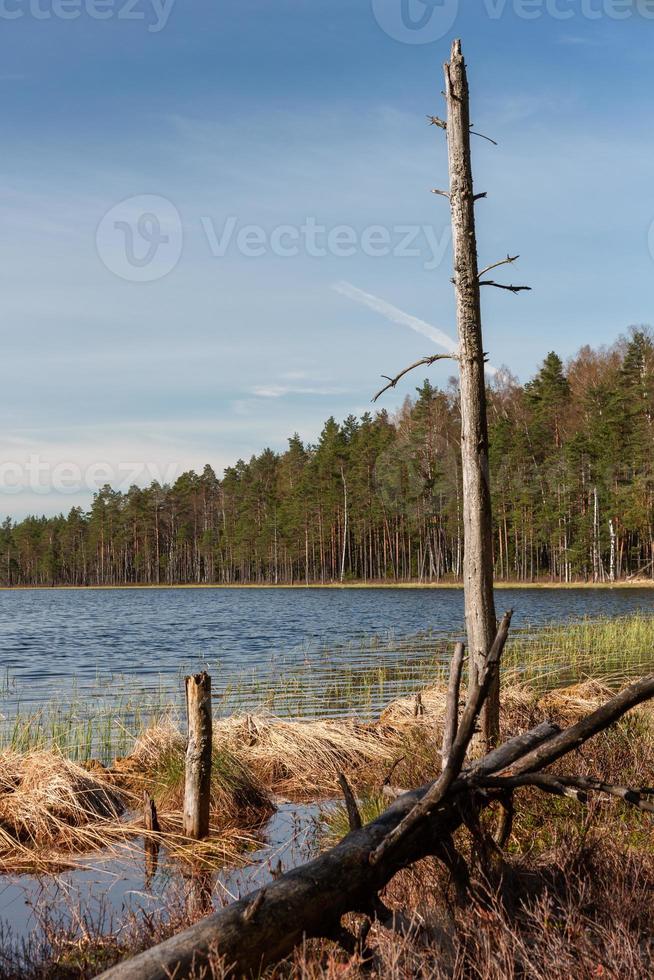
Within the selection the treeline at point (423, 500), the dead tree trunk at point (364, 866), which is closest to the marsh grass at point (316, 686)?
the dead tree trunk at point (364, 866)

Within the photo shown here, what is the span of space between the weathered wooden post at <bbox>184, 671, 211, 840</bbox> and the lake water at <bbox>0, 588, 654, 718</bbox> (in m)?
6.34

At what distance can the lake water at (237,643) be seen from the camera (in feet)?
59.4

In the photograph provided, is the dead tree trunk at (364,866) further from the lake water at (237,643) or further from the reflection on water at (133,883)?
the lake water at (237,643)

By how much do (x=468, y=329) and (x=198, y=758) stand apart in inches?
194

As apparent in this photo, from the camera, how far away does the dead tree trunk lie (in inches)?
140

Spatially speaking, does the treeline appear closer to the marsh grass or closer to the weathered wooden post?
the marsh grass

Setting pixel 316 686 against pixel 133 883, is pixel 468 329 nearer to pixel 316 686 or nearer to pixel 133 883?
pixel 133 883

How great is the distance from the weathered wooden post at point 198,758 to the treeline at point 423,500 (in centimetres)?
3485

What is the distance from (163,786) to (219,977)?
581 centimetres

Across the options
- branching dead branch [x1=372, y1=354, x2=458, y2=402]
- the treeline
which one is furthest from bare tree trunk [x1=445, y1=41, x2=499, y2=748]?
the treeline

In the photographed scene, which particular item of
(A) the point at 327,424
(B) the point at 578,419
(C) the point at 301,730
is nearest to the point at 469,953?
(C) the point at 301,730

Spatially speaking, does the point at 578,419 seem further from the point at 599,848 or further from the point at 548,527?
the point at 599,848

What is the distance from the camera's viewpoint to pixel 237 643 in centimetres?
2956

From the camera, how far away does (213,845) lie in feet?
25.2
